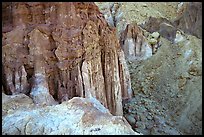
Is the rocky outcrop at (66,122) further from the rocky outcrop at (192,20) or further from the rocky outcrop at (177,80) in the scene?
the rocky outcrop at (192,20)

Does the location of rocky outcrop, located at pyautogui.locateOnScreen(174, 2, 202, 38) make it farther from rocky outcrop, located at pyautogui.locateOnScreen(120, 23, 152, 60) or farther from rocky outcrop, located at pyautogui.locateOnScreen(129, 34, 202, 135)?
rocky outcrop, located at pyautogui.locateOnScreen(120, 23, 152, 60)

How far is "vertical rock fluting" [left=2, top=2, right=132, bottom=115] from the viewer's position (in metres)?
11.8

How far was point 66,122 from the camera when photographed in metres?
7.94

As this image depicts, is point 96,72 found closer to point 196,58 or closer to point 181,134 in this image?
point 181,134

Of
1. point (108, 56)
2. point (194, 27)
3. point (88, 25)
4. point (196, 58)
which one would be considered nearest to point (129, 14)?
point (194, 27)

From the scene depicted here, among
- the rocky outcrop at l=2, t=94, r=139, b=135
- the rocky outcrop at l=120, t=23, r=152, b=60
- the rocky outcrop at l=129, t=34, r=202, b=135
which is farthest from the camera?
the rocky outcrop at l=120, t=23, r=152, b=60

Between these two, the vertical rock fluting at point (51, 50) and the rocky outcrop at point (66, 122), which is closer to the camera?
the rocky outcrop at point (66, 122)

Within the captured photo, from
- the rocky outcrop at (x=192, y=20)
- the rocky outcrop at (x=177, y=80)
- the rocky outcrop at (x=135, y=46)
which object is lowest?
the rocky outcrop at (x=177, y=80)

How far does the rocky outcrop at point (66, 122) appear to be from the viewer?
7.52m

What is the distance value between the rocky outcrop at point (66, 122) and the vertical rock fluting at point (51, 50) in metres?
2.49

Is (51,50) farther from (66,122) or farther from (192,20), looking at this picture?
(192,20)

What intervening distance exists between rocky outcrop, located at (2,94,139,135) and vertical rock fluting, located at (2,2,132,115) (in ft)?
8.16

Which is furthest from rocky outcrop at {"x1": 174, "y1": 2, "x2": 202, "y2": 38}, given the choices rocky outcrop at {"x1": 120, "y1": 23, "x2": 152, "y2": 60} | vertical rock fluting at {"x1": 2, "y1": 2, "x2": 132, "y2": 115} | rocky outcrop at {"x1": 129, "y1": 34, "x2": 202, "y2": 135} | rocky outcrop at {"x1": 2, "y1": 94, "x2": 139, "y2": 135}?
rocky outcrop at {"x1": 2, "y1": 94, "x2": 139, "y2": 135}

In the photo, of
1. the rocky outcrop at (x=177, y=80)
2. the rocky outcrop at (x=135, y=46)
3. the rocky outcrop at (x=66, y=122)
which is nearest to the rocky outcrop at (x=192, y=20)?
the rocky outcrop at (x=177, y=80)
